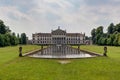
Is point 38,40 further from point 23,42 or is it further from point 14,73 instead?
point 14,73

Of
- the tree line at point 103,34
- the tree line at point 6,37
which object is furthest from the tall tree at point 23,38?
the tree line at point 103,34

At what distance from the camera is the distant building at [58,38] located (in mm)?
102250

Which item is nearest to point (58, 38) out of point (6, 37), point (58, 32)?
point (58, 32)

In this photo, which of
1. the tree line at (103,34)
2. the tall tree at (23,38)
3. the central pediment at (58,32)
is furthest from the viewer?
the central pediment at (58,32)

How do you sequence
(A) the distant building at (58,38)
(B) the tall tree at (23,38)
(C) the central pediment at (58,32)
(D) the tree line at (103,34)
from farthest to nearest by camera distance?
(A) the distant building at (58,38), (C) the central pediment at (58,32), (B) the tall tree at (23,38), (D) the tree line at (103,34)

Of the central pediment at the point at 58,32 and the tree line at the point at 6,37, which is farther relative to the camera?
the central pediment at the point at 58,32

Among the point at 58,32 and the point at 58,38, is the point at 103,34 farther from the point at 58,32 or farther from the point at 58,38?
the point at 58,38

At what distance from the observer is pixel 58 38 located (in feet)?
335

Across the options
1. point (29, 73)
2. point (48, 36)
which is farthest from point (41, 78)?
point (48, 36)

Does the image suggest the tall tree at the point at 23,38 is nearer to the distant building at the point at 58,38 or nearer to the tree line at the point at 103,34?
the distant building at the point at 58,38

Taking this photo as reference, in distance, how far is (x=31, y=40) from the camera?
110 metres

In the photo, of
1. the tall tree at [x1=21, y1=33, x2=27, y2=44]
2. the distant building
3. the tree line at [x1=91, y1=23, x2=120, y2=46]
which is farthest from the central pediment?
the tree line at [x1=91, y1=23, x2=120, y2=46]

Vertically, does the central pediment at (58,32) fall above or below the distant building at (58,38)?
above

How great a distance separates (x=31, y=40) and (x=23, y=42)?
39.6 ft
